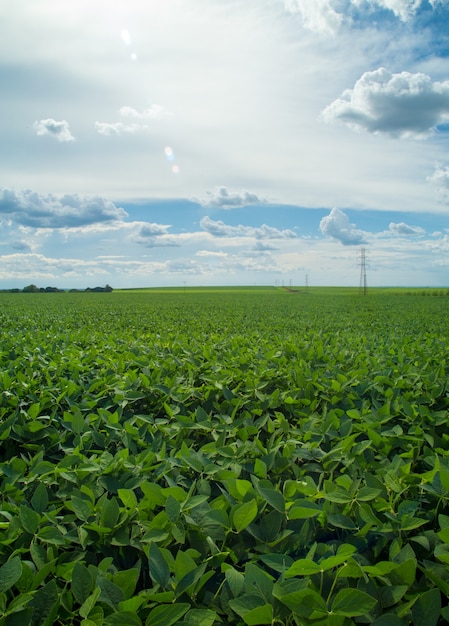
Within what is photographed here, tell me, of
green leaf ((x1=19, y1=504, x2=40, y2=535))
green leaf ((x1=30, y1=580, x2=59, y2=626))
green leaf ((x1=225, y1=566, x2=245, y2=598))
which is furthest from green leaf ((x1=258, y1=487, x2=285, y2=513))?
green leaf ((x1=19, y1=504, x2=40, y2=535))

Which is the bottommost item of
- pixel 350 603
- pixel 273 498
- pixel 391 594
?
pixel 391 594

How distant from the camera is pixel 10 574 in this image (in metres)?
1.33

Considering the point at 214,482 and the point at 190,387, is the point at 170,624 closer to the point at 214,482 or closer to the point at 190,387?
the point at 214,482

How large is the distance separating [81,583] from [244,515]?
23.7 inches

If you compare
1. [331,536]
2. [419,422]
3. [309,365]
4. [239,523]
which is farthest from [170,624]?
[309,365]

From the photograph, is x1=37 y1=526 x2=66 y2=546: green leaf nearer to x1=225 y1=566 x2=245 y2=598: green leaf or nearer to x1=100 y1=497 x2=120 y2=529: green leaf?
x1=100 y1=497 x2=120 y2=529: green leaf

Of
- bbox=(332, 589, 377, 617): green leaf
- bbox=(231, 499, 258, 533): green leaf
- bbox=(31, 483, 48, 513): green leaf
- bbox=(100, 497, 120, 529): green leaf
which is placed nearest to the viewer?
bbox=(332, 589, 377, 617): green leaf

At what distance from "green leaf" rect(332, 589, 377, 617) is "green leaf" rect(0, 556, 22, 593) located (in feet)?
3.22

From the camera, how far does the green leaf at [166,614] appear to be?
122 cm

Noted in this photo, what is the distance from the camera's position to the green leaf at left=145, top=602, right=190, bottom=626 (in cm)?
122

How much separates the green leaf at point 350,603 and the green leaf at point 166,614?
1.45 feet

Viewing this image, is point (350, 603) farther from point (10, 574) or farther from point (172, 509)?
point (10, 574)

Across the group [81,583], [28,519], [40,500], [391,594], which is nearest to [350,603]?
[391,594]

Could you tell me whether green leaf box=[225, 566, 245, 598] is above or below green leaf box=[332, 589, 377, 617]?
below
